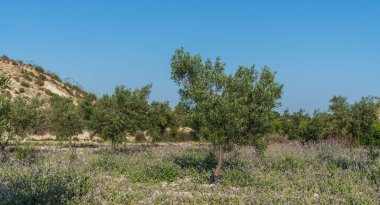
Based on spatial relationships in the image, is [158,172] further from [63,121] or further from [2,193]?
[63,121]

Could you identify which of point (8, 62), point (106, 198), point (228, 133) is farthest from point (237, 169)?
point (8, 62)

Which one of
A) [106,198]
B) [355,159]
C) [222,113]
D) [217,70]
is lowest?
[106,198]

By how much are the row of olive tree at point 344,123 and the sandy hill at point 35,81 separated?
149 ft

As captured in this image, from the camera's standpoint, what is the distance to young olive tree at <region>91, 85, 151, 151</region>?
2892 cm

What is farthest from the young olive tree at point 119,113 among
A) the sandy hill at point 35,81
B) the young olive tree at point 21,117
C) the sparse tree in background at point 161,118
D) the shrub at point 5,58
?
the shrub at point 5,58

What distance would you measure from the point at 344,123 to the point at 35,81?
57331 millimetres

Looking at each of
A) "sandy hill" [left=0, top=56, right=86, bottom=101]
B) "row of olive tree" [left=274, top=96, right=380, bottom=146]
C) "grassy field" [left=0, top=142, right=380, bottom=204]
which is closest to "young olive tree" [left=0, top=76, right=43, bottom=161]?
"grassy field" [left=0, top=142, right=380, bottom=204]

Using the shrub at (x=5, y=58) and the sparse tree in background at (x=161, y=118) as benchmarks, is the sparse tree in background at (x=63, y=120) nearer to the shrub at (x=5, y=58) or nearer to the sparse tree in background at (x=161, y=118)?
the sparse tree in background at (x=161, y=118)

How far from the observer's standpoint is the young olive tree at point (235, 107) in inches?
641

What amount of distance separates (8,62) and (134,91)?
180 feet

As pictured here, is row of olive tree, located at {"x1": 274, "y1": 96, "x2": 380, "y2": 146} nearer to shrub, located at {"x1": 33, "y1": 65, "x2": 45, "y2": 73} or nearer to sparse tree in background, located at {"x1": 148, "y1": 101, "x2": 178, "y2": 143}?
sparse tree in background, located at {"x1": 148, "y1": 101, "x2": 178, "y2": 143}

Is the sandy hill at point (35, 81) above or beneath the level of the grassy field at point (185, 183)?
above

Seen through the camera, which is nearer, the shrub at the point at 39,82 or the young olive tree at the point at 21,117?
the young olive tree at the point at 21,117

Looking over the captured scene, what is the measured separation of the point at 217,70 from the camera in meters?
19.2
